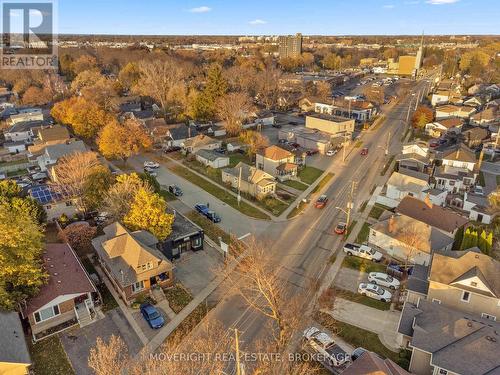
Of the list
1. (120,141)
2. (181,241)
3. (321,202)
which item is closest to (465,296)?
(321,202)

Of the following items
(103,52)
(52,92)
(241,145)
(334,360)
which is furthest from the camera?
(103,52)

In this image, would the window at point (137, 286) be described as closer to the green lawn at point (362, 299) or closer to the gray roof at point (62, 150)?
the green lawn at point (362, 299)

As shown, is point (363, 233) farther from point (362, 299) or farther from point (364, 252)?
point (362, 299)

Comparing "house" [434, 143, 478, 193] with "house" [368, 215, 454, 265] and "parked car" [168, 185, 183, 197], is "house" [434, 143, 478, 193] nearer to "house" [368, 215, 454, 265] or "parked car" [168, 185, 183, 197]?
"house" [368, 215, 454, 265]

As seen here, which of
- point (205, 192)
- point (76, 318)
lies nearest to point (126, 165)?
point (205, 192)

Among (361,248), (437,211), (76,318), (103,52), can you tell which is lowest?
(76,318)

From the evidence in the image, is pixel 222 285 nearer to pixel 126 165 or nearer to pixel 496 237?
pixel 496 237

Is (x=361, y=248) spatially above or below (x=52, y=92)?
below

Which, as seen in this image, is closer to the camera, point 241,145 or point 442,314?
point 442,314
